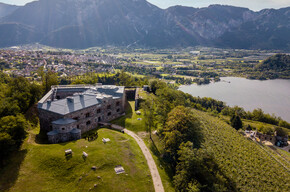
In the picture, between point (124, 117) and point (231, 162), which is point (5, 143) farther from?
point (231, 162)

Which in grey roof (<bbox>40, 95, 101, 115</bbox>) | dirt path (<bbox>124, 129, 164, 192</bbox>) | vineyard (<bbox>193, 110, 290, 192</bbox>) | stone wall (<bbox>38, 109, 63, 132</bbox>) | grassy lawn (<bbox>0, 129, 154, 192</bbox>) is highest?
grey roof (<bbox>40, 95, 101, 115</bbox>)

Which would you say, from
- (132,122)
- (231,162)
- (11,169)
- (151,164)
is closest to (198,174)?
(151,164)

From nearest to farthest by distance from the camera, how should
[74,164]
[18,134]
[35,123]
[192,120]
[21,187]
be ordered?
[21,187] → [74,164] → [18,134] → [192,120] → [35,123]

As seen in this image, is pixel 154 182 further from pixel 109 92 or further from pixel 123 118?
pixel 109 92

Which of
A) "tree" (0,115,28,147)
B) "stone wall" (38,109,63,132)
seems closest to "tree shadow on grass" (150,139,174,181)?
"stone wall" (38,109,63,132)

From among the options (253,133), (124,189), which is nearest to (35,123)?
(124,189)

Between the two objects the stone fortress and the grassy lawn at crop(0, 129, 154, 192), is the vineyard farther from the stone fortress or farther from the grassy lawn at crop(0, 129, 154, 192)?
the stone fortress

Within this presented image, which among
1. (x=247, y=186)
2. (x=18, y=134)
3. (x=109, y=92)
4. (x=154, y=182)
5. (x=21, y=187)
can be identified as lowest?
(x=247, y=186)
